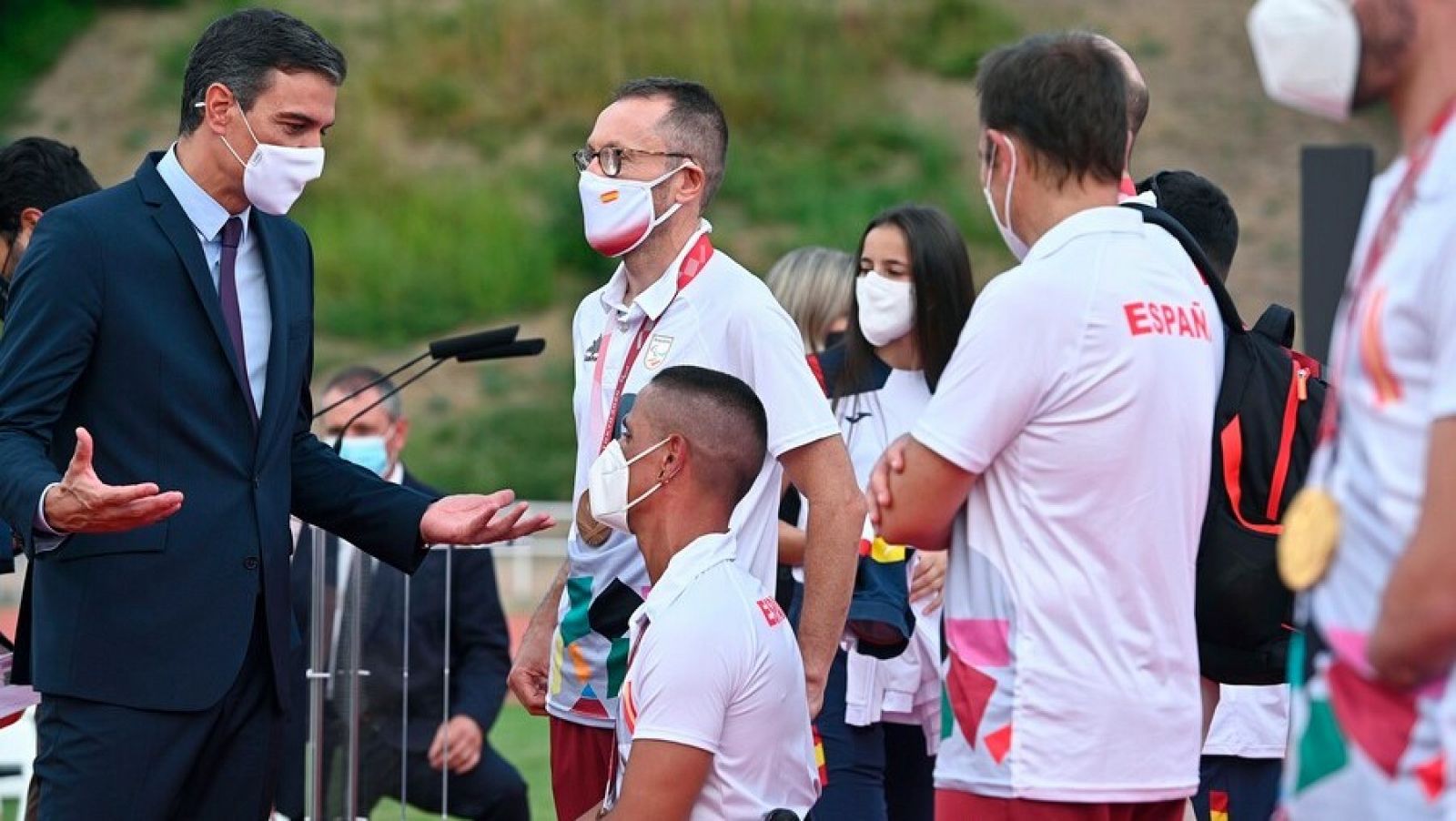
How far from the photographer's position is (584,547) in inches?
191

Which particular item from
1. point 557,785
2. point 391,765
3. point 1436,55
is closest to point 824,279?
point 391,765

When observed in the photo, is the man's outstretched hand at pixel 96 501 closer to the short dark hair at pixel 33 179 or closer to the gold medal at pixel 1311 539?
the short dark hair at pixel 33 179

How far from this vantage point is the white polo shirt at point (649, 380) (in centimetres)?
467

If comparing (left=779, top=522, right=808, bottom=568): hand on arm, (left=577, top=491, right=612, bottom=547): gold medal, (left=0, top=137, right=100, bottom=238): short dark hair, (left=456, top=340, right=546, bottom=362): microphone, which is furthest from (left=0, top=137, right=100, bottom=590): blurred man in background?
(left=779, top=522, right=808, bottom=568): hand on arm

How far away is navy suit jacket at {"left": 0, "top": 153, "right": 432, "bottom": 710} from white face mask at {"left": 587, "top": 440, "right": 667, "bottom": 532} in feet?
2.42

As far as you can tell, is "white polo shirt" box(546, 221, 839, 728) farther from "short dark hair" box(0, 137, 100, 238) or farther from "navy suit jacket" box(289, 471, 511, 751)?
"navy suit jacket" box(289, 471, 511, 751)

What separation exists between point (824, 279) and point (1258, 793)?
8.55 feet

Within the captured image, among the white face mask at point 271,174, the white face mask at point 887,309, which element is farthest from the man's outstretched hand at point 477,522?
the white face mask at point 887,309

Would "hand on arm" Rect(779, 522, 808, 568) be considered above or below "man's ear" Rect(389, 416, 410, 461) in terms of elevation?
below

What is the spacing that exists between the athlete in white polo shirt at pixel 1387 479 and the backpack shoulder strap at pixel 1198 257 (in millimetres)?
972

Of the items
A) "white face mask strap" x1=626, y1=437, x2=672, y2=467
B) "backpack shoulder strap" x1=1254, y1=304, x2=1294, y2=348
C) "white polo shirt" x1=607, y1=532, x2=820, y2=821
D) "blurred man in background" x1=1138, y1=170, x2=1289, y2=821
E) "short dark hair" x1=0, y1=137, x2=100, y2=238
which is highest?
"short dark hair" x1=0, y1=137, x2=100, y2=238

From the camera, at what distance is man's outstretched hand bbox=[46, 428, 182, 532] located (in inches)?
155

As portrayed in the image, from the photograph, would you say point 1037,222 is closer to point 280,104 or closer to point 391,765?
point 280,104

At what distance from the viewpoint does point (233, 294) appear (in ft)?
15.1
